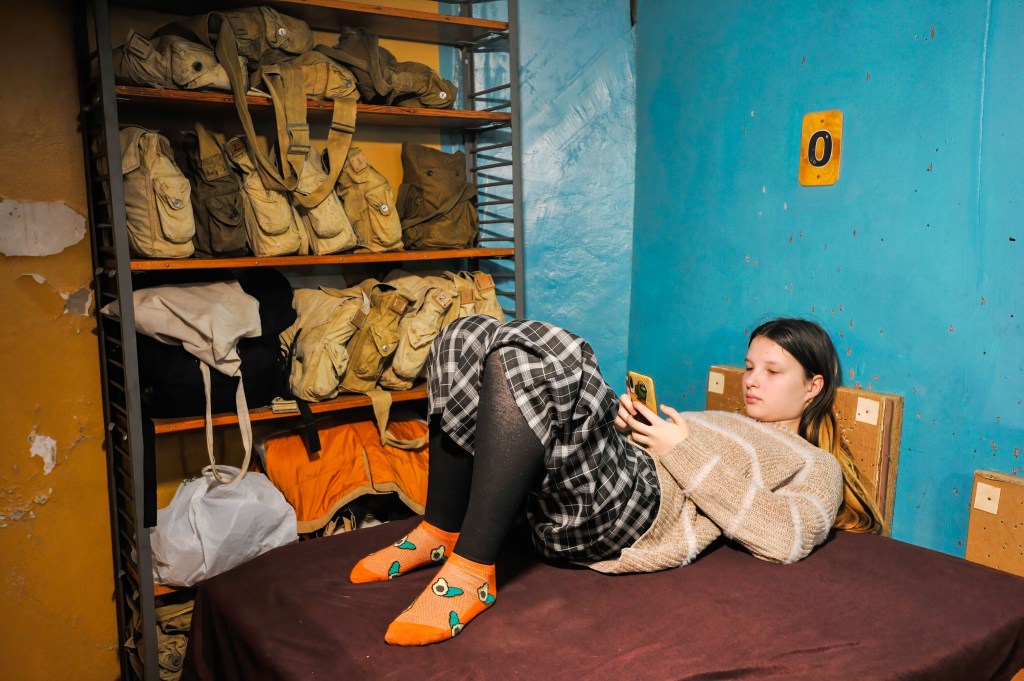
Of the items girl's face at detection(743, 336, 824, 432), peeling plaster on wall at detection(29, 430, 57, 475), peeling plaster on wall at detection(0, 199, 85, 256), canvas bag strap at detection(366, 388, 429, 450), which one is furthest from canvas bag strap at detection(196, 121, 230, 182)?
girl's face at detection(743, 336, 824, 432)

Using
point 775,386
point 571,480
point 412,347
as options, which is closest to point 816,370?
point 775,386

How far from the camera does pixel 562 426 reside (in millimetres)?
1723

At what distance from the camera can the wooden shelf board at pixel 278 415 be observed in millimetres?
2361

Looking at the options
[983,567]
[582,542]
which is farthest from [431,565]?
[983,567]

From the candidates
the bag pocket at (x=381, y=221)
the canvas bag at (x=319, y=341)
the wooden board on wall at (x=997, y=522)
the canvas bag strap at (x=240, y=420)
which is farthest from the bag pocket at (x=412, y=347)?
the wooden board on wall at (x=997, y=522)

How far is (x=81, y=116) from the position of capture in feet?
8.05

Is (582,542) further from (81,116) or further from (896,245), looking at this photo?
(81,116)

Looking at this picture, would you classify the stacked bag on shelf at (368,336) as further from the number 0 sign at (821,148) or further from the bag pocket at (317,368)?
the number 0 sign at (821,148)

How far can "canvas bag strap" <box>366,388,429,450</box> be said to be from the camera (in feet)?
8.77

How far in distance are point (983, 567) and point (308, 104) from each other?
7.37 feet

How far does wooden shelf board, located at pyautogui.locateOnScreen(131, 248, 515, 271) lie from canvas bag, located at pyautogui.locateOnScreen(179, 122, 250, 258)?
71 mm

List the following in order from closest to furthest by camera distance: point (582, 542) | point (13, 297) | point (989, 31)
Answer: point (582, 542) < point (989, 31) < point (13, 297)

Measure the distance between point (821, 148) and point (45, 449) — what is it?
2.62 metres

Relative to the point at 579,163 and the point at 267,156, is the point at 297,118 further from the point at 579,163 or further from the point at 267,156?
the point at 579,163
